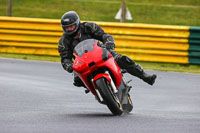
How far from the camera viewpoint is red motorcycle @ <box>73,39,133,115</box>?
7018 mm

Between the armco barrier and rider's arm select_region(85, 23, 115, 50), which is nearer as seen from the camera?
rider's arm select_region(85, 23, 115, 50)

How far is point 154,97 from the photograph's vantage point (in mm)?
9969

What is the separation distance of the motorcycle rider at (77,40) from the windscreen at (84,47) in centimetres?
42

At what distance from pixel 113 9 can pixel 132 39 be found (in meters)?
13.1

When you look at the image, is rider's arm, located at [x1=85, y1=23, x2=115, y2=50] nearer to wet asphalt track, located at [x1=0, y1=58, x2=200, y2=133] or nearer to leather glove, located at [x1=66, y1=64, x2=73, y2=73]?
leather glove, located at [x1=66, y1=64, x2=73, y2=73]

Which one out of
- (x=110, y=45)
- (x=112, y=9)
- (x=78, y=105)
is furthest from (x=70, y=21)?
(x=112, y=9)

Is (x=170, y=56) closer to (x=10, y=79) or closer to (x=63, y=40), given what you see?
(x=10, y=79)

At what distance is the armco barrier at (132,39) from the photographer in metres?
14.3

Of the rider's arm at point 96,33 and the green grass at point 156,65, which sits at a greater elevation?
the rider's arm at point 96,33

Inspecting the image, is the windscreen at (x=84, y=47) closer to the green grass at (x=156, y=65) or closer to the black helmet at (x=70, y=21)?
the black helmet at (x=70, y=21)

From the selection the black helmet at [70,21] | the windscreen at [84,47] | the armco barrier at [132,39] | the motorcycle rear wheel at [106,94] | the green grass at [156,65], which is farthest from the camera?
the armco barrier at [132,39]

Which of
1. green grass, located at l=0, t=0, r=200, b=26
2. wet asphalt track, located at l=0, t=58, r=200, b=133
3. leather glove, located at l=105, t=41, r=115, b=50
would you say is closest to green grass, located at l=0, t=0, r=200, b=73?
green grass, located at l=0, t=0, r=200, b=26

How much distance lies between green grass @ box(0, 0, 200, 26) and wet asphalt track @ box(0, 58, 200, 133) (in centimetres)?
1197

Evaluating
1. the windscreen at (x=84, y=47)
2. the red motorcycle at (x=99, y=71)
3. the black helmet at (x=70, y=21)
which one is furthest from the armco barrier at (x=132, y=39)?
the windscreen at (x=84, y=47)
